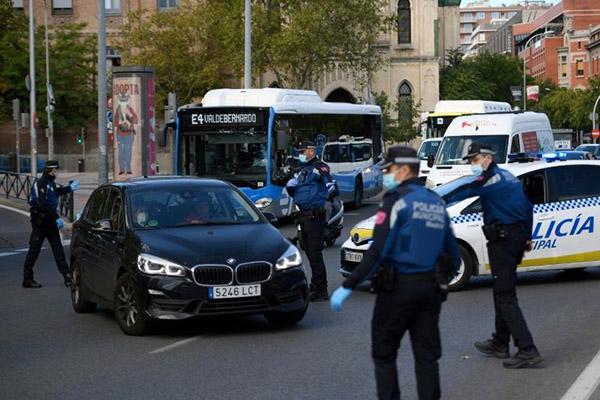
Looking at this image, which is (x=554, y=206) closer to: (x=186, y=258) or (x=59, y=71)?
(x=186, y=258)

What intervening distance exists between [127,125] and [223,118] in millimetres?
4199

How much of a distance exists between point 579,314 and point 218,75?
173ft

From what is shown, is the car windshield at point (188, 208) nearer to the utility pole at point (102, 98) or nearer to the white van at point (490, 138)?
the white van at point (490, 138)

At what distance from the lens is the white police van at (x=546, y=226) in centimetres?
1481

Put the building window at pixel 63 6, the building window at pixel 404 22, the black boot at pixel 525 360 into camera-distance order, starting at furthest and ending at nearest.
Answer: the building window at pixel 404 22 < the building window at pixel 63 6 < the black boot at pixel 525 360

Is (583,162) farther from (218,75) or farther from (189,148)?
(218,75)

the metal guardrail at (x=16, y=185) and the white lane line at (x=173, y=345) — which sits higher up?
the metal guardrail at (x=16, y=185)

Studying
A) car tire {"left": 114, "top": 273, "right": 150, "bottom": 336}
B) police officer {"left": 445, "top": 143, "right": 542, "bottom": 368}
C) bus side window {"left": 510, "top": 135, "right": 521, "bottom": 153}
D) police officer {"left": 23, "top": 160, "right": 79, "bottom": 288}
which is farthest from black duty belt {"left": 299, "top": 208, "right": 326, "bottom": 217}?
bus side window {"left": 510, "top": 135, "right": 521, "bottom": 153}

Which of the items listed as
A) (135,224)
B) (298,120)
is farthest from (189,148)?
(135,224)

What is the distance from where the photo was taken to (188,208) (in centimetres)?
1248

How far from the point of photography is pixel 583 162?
15.5m

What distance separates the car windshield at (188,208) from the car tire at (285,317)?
1032 mm

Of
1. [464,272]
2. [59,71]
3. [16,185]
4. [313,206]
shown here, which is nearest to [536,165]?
[464,272]

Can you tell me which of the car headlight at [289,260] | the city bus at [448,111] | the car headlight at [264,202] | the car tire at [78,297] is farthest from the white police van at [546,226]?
the city bus at [448,111]
